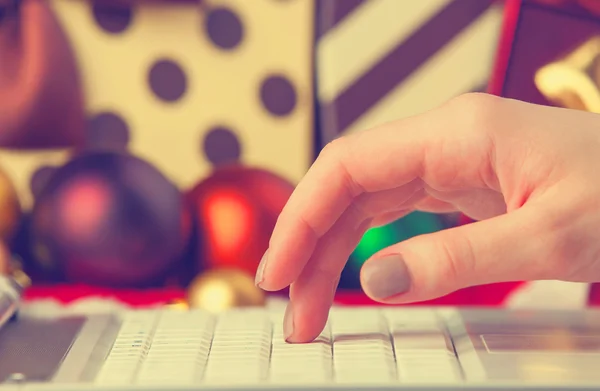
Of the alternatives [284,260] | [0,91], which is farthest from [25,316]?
[0,91]

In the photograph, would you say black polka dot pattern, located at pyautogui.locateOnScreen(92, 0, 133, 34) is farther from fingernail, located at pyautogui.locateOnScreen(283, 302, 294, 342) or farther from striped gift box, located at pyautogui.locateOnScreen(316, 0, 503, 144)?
fingernail, located at pyautogui.locateOnScreen(283, 302, 294, 342)

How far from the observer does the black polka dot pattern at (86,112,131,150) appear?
1.18 m

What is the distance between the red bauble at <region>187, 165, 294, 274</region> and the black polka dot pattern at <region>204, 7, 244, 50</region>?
13.6 inches

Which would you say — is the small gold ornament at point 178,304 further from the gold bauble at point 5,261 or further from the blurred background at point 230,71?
the blurred background at point 230,71

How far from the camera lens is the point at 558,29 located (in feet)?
3.35

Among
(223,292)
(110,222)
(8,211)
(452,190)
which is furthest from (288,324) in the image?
(8,211)

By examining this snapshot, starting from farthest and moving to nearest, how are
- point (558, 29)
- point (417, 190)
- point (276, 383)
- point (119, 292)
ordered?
point (558, 29)
point (119, 292)
point (417, 190)
point (276, 383)

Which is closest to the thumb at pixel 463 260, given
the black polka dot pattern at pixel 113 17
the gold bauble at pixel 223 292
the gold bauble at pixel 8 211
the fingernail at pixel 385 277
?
the fingernail at pixel 385 277

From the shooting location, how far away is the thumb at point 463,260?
402mm

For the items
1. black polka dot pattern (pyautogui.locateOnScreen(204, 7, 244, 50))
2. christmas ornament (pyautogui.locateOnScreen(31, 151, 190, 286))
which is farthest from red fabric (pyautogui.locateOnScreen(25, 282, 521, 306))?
black polka dot pattern (pyautogui.locateOnScreen(204, 7, 244, 50))

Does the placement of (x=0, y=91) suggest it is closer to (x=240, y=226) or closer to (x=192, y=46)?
(x=192, y=46)

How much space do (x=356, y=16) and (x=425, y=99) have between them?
0.17 meters

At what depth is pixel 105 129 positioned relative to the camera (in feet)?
3.89

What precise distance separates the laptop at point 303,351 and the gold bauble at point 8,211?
42cm
